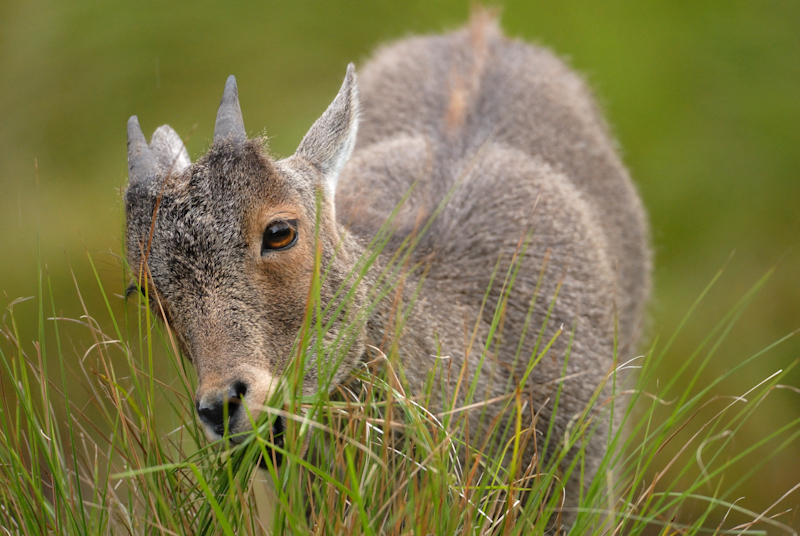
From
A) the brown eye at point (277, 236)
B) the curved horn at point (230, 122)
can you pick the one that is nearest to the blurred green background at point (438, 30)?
the curved horn at point (230, 122)

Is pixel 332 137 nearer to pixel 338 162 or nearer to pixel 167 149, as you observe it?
pixel 338 162

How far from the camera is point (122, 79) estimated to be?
7906 millimetres

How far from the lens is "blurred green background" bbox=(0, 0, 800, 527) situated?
7.05 metres

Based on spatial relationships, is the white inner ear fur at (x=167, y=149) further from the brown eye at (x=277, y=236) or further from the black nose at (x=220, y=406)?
the black nose at (x=220, y=406)

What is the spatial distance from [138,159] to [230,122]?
385mm

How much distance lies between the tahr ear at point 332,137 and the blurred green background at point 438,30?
11.3ft

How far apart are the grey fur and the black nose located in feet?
0.05

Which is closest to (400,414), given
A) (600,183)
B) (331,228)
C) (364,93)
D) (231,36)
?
(331,228)

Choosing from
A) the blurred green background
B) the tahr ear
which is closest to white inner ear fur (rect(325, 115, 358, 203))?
the tahr ear

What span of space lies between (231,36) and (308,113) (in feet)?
3.48

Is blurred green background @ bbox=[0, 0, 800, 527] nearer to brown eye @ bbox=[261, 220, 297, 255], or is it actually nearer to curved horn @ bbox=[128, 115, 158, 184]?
curved horn @ bbox=[128, 115, 158, 184]

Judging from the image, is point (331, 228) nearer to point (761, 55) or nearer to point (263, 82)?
point (263, 82)

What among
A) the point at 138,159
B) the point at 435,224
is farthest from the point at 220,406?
the point at 435,224

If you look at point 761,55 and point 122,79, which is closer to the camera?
point 122,79
